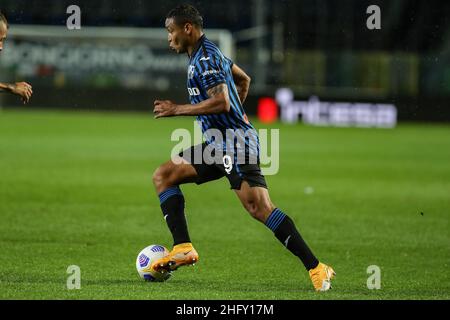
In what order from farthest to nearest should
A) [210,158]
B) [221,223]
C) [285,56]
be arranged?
[285,56] → [221,223] → [210,158]

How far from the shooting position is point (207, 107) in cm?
754

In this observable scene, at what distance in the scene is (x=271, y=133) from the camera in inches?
1108

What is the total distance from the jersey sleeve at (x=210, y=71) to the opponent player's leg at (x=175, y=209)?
81 centimetres

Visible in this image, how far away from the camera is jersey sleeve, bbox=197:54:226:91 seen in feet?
25.0

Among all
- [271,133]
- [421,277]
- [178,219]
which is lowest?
[271,133]

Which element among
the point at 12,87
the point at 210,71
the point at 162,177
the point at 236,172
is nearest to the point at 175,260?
the point at 162,177

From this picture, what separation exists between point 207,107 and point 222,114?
30cm

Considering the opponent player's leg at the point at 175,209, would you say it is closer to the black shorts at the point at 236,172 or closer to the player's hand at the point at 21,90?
the black shorts at the point at 236,172

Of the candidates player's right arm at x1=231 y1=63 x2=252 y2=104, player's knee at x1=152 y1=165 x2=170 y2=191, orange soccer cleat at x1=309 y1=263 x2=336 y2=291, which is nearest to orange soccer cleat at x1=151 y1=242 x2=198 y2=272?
player's knee at x1=152 y1=165 x2=170 y2=191

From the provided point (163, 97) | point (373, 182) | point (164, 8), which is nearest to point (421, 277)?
point (373, 182)

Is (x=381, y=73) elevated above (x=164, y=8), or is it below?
below

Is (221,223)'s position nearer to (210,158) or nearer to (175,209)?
(175,209)

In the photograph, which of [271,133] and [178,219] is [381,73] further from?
[178,219]

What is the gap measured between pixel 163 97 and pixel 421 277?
25.5 metres
